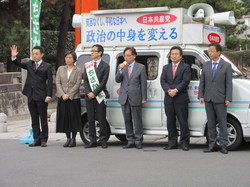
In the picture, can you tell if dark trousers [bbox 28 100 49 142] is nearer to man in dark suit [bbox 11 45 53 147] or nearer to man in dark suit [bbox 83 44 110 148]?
man in dark suit [bbox 11 45 53 147]

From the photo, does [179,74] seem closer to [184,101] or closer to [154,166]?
[184,101]

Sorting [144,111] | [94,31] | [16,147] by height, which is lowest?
[16,147]

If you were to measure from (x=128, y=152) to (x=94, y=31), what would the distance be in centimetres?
264

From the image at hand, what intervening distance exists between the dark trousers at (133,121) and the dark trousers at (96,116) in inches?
16.0

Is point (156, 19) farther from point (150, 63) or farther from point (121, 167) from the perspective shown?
point (121, 167)

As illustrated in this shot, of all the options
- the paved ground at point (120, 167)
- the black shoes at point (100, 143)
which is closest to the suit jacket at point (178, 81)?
the paved ground at point (120, 167)

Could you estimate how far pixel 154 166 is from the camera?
8523 mm

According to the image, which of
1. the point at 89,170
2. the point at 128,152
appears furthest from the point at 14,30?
the point at 89,170

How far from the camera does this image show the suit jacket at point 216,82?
9.86 meters

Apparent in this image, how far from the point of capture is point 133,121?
35.3 feet

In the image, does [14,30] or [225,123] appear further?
[14,30]

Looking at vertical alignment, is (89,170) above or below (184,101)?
below

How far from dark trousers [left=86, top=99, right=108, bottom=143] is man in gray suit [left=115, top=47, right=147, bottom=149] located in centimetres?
39

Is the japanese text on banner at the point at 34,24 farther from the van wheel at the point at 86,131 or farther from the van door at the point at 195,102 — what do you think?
the van door at the point at 195,102
